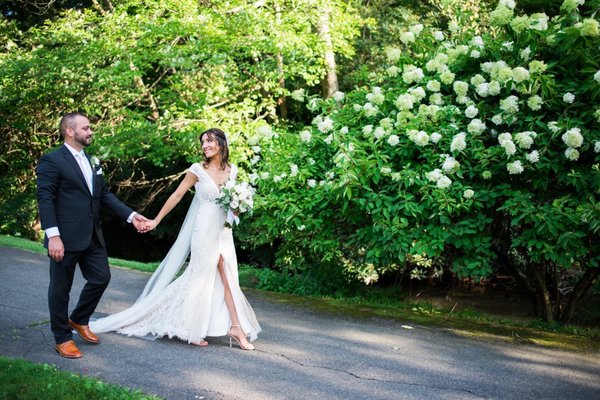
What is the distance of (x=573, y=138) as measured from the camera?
6.45m

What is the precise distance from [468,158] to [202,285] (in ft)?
10.6

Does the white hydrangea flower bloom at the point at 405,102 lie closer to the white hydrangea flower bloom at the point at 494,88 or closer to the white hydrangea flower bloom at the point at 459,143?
the white hydrangea flower bloom at the point at 459,143

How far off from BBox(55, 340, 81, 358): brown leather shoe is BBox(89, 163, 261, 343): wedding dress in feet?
2.54

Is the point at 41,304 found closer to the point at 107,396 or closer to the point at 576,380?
the point at 107,396

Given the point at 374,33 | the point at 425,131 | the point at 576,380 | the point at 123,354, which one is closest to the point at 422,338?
the point at 576,380

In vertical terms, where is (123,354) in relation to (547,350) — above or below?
below

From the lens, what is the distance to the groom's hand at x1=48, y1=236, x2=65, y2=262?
5395mm

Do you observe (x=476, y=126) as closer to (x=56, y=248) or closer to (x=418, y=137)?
(x=418, y=137)

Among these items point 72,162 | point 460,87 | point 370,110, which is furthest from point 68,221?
point 460,87

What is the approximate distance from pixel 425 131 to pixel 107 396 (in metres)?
4.55

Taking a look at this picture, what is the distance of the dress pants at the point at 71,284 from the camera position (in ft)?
18.5

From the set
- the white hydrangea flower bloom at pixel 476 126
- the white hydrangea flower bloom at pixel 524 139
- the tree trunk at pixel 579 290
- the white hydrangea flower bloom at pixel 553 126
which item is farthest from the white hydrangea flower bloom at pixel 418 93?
the tree trunk at pixel 579 290

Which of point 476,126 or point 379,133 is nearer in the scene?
point 476,126

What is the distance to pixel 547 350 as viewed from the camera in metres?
6.71
